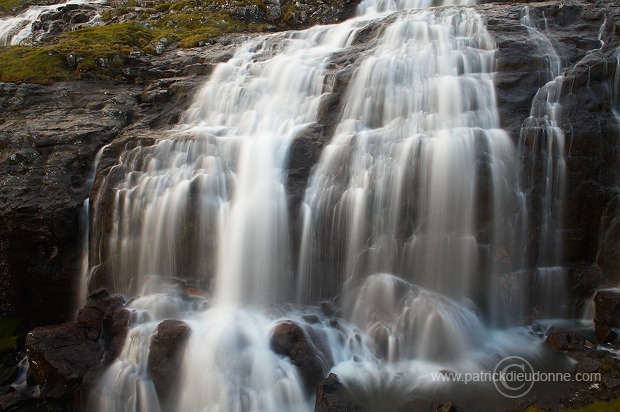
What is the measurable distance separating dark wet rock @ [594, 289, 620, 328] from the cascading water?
4.54 feet

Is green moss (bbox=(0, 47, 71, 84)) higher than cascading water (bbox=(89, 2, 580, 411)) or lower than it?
higher

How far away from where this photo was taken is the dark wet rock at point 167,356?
10.2m

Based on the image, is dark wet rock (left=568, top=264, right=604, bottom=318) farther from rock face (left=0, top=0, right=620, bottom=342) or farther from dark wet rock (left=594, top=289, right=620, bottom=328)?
dark wet rock (left=594, top=289, right=620, bottom=328)

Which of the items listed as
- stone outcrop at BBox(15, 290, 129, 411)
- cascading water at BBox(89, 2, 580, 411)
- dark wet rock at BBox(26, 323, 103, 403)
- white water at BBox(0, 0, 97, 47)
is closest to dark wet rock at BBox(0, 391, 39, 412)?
stone outcrop at BBox(15, 290, 129, 411)

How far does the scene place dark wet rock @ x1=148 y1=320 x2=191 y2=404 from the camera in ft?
33.5

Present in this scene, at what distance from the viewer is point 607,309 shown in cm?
1077

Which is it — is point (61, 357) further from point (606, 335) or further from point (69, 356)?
point (606, 335)

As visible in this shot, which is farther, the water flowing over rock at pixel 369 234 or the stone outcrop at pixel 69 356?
the stone outcrop at pixel 69 356

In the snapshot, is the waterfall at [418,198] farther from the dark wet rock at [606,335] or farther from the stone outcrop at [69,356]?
the stone outcrop at [69,356]

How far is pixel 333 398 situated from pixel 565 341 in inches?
213

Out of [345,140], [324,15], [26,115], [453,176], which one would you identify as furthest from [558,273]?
[324,15]

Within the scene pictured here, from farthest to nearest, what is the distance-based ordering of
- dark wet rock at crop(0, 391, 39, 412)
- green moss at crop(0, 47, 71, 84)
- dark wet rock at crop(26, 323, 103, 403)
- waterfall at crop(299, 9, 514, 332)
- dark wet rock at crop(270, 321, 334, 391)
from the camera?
green moss at crop(0, 47, 71, 84), waterfall at crop(299, 9, 514, 332), dark wet rock at crop(0, 391, 39, 412), dark wet rock at crop(26, 323, 103, 403), dark wet rock at crop(270, 321, 334, 391)

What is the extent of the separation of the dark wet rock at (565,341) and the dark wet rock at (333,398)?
4.72 meters

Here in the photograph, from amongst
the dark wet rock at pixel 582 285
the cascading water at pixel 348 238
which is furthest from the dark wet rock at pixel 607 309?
the cascading water at pixel 348 238
